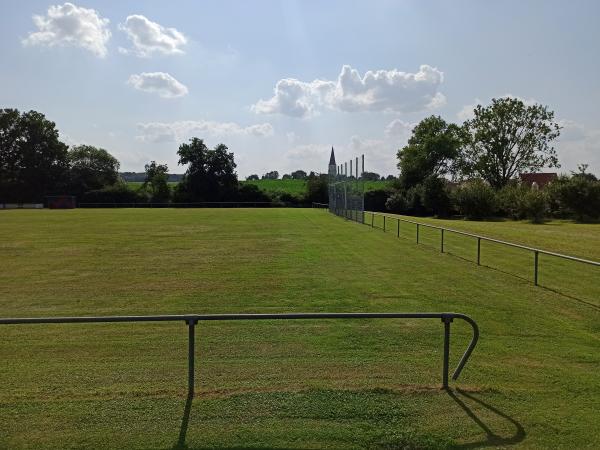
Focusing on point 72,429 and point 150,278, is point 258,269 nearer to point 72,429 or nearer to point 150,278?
point 150,278

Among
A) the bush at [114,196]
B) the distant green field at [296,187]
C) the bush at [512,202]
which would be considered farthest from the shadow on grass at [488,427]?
the bush at [114,196]

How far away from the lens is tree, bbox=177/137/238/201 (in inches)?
3344

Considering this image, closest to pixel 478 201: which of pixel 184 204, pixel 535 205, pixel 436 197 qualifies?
pixel 535 205

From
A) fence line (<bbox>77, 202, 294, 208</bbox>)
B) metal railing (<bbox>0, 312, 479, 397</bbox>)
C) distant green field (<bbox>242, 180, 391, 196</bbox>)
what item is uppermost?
distant green field (<bbox>242, 180, 391, 196</bbox>)

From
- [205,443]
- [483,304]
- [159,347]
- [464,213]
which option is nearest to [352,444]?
[205,443]

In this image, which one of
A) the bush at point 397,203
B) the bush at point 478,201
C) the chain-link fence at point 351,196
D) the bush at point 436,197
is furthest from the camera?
the bush at point 397,203

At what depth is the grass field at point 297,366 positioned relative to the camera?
470 centimetres

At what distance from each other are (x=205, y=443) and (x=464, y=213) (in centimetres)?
5148

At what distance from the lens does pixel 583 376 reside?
631 centimetres

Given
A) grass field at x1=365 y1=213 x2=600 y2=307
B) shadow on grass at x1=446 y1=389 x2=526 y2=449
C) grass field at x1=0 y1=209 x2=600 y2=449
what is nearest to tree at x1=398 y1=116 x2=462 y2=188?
grass field at x1=365 y1=213 x2=600 y2=307

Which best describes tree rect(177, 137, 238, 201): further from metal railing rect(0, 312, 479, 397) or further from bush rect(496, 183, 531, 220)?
metal railing rect(0, 312, 479, 397)

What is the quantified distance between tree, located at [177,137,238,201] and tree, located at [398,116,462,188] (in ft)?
87.1

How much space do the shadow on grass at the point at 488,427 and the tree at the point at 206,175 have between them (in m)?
80.3

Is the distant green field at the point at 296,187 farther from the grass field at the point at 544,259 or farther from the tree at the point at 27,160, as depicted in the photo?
the grass field at the point at 544,259
